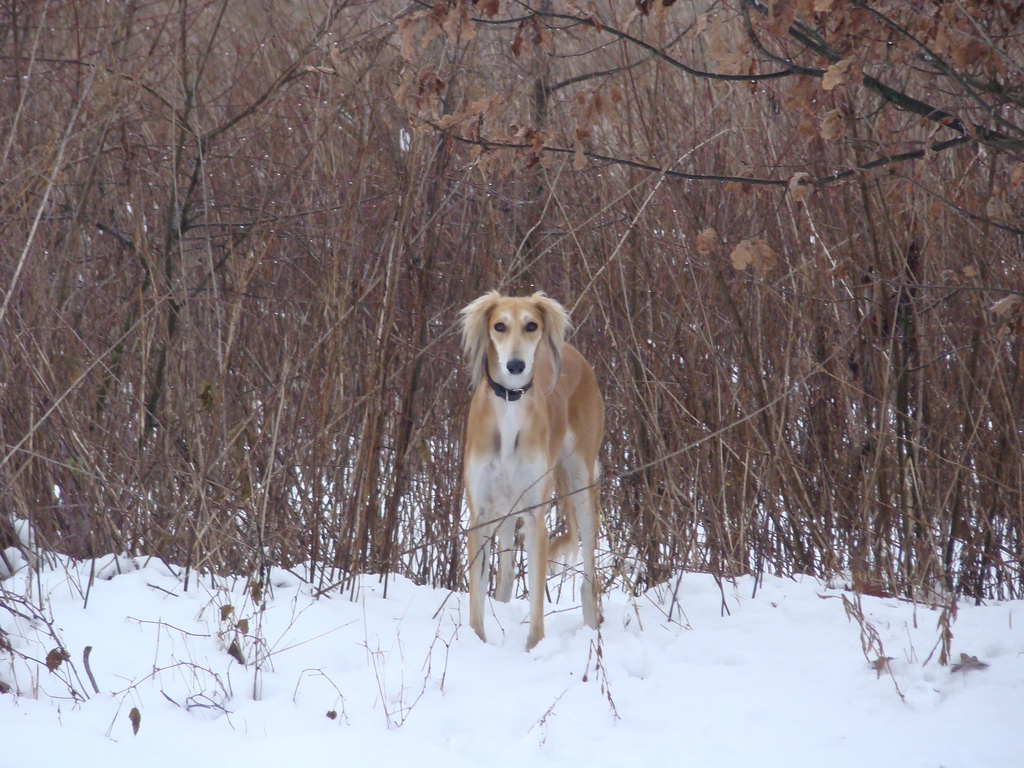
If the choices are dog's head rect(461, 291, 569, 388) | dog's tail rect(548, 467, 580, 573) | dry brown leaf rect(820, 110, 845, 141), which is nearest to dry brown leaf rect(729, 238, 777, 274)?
dry brown leaf rect(820, 110, 845, 141)

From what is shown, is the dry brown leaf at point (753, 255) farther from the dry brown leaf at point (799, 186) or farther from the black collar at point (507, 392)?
the black collar at point (507, 392)

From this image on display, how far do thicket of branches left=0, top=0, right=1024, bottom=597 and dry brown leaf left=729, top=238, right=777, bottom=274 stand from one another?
0.73 metres

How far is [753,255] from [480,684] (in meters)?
1.72

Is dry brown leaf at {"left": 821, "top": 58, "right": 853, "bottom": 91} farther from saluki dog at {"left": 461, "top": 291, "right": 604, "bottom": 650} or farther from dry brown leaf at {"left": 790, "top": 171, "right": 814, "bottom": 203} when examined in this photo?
saluki dog at {"left": 461, "top": 291, "right": 604, "bottom": 650}

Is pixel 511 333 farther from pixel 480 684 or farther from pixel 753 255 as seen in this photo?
pixel 480 684

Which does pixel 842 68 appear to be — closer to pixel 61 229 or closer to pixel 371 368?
pixel 371 368

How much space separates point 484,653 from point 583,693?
0.54 m

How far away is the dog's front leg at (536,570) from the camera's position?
13.3 ft

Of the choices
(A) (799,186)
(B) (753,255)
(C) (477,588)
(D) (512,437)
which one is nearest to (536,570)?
(C) (477,588)

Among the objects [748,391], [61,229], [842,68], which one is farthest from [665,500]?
[61,229]

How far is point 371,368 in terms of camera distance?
4.51 m

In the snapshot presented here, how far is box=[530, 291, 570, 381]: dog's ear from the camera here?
4289 millimetres

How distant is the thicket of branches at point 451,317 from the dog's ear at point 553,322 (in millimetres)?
295

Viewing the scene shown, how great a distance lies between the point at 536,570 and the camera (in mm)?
4176
